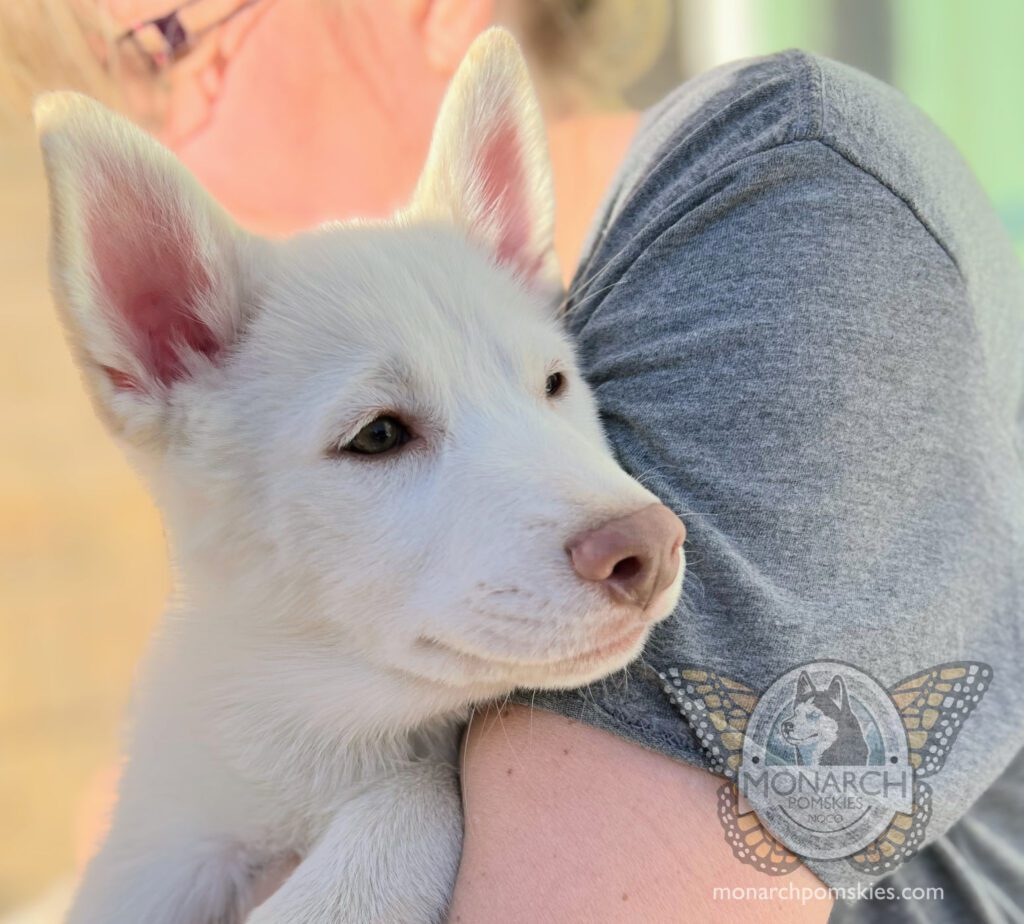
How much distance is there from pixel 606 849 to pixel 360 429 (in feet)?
2.26

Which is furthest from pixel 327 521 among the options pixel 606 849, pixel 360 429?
pixel 606 849

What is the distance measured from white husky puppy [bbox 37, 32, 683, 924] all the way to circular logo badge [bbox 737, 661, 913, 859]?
191 mm

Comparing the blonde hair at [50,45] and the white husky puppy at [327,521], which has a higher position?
the blonde hair at [50,45]

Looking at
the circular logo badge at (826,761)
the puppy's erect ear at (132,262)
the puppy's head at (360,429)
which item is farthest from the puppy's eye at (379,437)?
the circular logo badge at (826,761)

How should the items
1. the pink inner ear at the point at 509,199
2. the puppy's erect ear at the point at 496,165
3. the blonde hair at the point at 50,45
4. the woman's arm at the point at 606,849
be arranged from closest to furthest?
1. the woman's arm at the point at 606,849
2. the puppy's erect ear at the point at 496,165
3. the pink inner ear at the point at 509,199
4. the blonde hair at the point at 50,45

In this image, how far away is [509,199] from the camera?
6.35ft

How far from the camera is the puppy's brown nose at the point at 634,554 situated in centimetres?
116

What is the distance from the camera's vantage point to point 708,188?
52.2 inches

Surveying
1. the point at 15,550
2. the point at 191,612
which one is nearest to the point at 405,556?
the point at 191,612

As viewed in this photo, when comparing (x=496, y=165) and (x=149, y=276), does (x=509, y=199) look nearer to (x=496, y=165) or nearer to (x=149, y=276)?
(x=496, y=165)

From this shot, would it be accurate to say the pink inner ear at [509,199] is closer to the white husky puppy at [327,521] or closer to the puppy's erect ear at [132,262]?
the white husky puppy at [327,521]

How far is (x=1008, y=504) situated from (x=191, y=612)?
1.33 metres

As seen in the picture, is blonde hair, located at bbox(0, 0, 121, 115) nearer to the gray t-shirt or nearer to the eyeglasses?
the eyeglasses

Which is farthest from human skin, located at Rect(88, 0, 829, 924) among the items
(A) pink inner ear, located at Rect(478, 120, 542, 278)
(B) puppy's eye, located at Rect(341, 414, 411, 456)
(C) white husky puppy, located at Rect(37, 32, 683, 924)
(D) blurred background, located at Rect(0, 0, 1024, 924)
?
(D) blurred background, located at Rect(0, 0, 1024, 924)
